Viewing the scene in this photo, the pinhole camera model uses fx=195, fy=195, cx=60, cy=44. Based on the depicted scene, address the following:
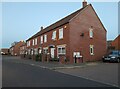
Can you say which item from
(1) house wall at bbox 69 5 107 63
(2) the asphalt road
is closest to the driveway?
(2) the asphalt road

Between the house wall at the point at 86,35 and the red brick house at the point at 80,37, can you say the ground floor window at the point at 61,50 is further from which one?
the house wall at the point at 86,35

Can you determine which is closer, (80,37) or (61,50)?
(80,37)

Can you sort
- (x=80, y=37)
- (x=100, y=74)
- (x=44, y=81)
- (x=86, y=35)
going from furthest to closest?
(x=86, y=35)
(x=80, y=37)
(x=100, y=74)
(x=44, y=81)

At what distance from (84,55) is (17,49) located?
8287 centimetres

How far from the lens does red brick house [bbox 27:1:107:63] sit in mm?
29509

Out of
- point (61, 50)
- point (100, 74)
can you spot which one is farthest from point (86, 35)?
point (100, 74)

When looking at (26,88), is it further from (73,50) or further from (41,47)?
(41,47)

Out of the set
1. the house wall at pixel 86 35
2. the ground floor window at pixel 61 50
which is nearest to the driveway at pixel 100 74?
the house wall at pixel 86 35

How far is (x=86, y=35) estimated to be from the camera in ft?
103

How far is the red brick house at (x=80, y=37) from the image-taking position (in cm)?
2951

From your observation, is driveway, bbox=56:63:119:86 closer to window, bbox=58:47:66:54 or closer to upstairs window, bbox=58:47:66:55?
upstairs window, bbox=58:47:66:55

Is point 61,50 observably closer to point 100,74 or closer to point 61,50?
point 61,50

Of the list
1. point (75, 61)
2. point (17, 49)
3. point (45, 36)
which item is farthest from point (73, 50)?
point (17, 49)

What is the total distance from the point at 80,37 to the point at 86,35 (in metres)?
1.35
